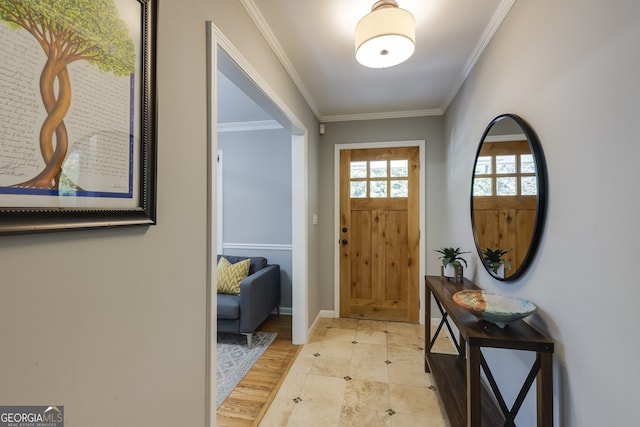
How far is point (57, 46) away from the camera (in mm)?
646

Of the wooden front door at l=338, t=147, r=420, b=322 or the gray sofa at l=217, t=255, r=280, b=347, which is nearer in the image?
the gray sofa at l=217, t=255, r=280, b=347

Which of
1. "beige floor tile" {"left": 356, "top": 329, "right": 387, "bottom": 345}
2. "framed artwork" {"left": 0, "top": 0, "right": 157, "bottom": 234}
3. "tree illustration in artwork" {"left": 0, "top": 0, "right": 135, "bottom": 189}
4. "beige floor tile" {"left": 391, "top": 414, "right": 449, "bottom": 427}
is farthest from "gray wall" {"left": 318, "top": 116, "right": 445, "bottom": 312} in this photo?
"tree illustration in artwork" {"left": 0, "top": 0, "right": 135, "bottom": 189}

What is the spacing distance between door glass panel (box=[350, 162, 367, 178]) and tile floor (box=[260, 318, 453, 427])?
1799 mm

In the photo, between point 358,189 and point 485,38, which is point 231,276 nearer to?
point 358,189

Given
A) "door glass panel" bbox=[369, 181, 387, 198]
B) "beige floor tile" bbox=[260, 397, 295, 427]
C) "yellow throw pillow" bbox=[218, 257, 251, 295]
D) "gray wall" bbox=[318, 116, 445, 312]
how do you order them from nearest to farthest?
"beige floor tile" bbox=[260, 397, 295, 427]
"yellow throw pillow" bbox=[218, 257, 251, 295]
"gray wall" bbox=[318, 116, 445, 312]
"door glass panel" bbox=[369, 181, 387, 198]

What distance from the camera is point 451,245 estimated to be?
2830mm

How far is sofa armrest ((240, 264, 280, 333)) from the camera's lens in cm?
260

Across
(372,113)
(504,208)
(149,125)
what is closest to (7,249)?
(149,125)

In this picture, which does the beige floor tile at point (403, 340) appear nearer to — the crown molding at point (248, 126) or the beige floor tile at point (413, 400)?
the beige floor tile at point (413, 400)

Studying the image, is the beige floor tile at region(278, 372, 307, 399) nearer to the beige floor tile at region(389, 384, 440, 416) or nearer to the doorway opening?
the doorway opening

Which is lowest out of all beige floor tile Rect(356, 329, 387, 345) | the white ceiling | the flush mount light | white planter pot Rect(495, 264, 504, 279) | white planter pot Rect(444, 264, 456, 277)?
beige floor tile Rect(356, 329, 387, 345)

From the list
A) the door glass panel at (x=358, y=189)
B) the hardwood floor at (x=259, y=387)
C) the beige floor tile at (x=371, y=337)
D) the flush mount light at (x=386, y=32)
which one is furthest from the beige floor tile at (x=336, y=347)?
the flush mount light at (x=386, y=32)

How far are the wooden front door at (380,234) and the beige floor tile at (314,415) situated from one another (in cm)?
161

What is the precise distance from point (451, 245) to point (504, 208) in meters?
1.27
